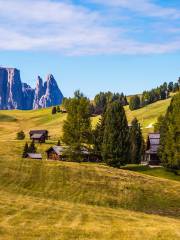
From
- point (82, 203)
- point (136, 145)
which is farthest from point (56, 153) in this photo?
point (82, 203)

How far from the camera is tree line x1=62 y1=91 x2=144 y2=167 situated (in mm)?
95188

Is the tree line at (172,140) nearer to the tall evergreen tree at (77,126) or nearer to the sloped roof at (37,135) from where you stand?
the tall evergreen tree at (77,126)

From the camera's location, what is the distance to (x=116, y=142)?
95.2 meters

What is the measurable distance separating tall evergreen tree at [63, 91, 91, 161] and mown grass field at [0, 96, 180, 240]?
83.2ft

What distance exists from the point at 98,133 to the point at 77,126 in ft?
28.6

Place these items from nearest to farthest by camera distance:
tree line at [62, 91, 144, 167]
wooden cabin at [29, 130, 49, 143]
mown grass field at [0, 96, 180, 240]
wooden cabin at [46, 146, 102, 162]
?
mown grass field at [0, 96, 180, 240], tree line at [62, 91, 144, 167], wooden cabin at [46, 146, 102, 162], wooden cabin at [29, 130, 49, 143]

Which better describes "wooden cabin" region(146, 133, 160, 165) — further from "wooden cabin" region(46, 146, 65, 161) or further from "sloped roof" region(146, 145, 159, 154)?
"wooden cabin" region(46, 146, 65, 161)

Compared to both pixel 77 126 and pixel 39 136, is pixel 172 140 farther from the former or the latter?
pixel 39 136

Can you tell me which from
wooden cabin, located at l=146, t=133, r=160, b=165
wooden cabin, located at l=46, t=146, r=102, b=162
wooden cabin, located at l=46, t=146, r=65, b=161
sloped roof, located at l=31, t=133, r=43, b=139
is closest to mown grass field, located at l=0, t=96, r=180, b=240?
wooden cabin, located at l=46, t=146, r=102, b=162

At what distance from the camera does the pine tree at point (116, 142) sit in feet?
311

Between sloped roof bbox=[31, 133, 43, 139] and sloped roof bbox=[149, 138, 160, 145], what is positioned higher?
sloped roof bbox=[31, 133, 43, 139]

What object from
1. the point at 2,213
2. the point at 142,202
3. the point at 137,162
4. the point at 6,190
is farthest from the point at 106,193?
the point at 137,162

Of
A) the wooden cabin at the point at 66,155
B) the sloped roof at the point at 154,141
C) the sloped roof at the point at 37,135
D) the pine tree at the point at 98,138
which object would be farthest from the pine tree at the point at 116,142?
the sloped roof at the point at 37,135

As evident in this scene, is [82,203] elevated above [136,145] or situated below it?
below
